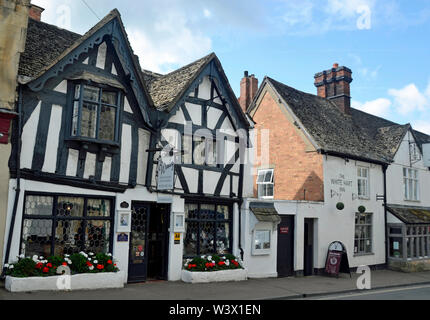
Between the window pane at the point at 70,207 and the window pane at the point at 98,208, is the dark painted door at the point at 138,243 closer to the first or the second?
the window pane at the point at 98,208

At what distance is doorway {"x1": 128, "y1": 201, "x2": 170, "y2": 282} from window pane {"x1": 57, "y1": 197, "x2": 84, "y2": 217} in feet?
5.53

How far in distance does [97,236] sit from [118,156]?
240cm

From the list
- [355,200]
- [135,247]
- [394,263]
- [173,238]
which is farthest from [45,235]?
[394,263]

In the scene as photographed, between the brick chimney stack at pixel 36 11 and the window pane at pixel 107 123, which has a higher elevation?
the brick chimney stack at pixel 36 11

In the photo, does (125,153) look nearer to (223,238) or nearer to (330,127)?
(223,238)

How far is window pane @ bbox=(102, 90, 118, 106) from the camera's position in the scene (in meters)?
11.9

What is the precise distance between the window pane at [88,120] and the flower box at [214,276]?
5196 millimetres

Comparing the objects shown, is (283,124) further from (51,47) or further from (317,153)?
(51,47)

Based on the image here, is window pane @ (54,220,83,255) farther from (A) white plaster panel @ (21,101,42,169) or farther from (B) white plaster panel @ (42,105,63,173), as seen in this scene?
(A) white plaster panel @ (21,101,42,169)

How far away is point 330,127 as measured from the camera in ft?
66.4

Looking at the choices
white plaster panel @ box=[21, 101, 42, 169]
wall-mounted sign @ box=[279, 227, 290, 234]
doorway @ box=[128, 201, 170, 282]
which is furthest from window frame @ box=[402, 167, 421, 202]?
white plaster panel @ box=[21, 101, 42, 169]

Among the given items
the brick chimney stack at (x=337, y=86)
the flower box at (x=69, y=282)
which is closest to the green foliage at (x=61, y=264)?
the flower box at (x=69, y=282)

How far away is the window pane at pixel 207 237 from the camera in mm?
14078

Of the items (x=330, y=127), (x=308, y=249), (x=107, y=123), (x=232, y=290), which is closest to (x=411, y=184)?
(x=330, y=127)
